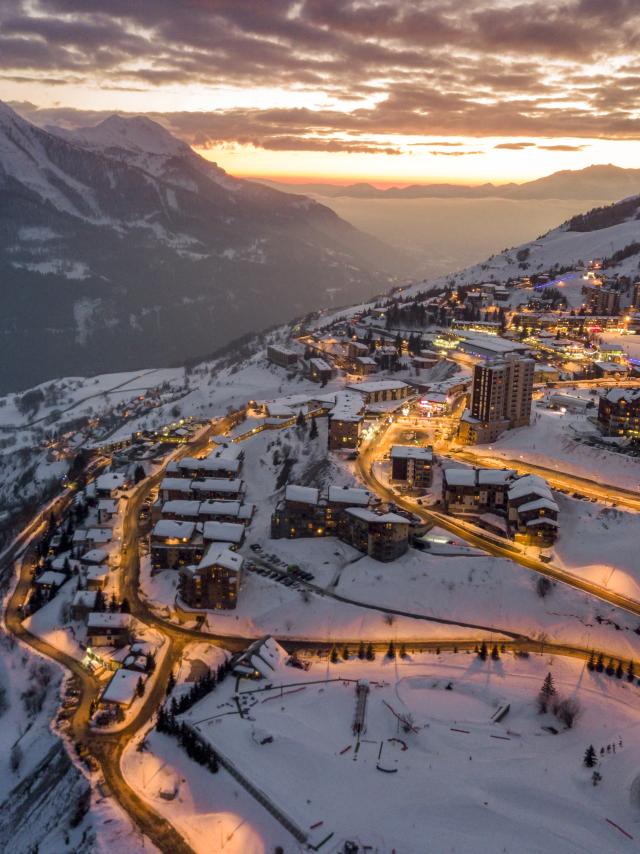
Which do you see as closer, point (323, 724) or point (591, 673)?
point (323, 724)

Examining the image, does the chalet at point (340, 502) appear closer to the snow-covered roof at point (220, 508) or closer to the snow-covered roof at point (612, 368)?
the snow-covered roof at point (220, 508)

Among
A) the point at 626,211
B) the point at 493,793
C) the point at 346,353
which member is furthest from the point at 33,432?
the point at 626,211

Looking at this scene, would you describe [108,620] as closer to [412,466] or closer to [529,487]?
[412,466]

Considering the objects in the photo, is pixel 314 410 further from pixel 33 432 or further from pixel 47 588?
pixel 33 432

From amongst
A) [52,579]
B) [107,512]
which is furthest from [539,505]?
[52,579]

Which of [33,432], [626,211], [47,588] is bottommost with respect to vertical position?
[33,432]

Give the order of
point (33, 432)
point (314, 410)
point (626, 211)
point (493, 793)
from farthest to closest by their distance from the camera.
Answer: point (626, 211)
point (33, 432)
point (314, 410)
point (493, 793)
